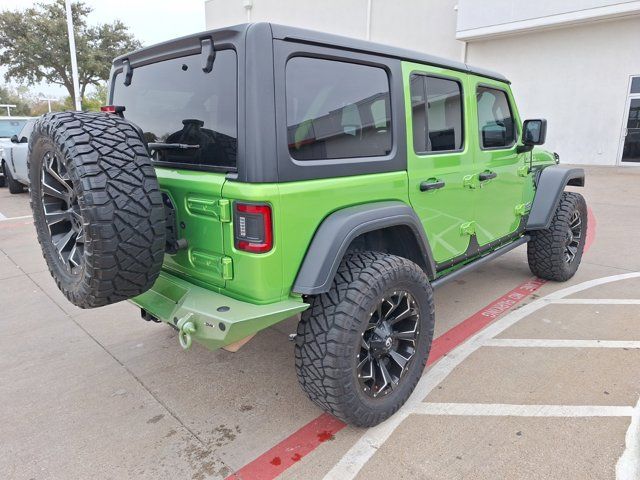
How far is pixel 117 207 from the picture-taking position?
196 cm

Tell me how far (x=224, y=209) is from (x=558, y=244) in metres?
3.51

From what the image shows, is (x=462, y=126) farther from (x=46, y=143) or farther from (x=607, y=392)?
(x=46, y=143)

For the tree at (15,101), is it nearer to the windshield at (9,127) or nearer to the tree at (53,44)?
the tree at (53,44)

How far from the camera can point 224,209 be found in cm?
205

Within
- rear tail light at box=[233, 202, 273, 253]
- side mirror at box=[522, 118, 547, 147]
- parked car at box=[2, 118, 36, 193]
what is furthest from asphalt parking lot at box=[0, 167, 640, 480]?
parked car at box=[2, 118, 36, 193]

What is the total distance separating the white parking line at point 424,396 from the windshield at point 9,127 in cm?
1458

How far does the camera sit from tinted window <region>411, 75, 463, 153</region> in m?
2.77

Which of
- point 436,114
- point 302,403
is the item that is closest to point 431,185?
point 436,114

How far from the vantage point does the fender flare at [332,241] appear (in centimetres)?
210

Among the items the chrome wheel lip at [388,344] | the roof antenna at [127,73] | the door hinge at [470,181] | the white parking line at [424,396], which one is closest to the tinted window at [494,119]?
the door hinge at [470,181]

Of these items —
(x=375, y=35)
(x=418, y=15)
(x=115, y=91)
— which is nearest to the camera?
(x=115, y=91)

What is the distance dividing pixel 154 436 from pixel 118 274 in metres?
0.98

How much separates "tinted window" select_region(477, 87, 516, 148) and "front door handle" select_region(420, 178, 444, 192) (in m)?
0.77

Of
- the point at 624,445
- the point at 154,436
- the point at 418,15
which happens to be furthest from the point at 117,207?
the point at 418,15
